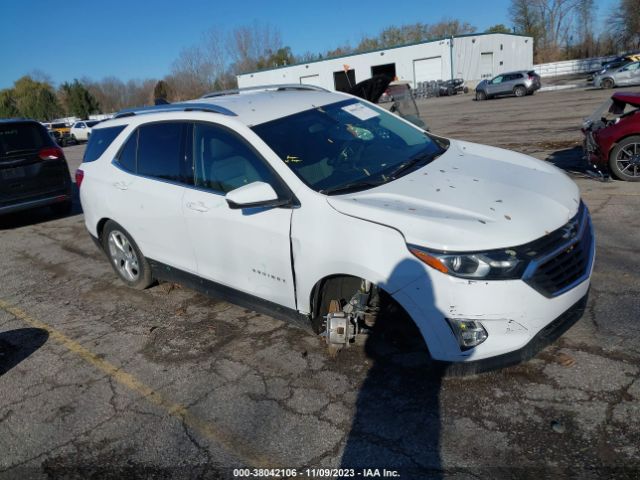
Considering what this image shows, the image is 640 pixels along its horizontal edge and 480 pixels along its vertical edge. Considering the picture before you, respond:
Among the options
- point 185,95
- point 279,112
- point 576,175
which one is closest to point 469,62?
point 185,95

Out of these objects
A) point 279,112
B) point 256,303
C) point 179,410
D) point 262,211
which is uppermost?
point 279,112

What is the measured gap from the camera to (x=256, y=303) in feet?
12.5

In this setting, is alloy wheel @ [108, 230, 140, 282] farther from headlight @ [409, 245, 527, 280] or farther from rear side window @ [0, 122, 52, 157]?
rear side window @ [0, 122, 52, 157]

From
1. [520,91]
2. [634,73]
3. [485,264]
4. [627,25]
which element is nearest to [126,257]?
[485,264]

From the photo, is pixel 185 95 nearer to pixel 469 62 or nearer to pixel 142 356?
pixel 469 62

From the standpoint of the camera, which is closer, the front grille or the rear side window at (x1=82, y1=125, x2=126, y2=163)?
the front grille

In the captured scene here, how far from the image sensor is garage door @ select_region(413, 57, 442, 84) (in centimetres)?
5261

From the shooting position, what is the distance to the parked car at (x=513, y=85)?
103 feet

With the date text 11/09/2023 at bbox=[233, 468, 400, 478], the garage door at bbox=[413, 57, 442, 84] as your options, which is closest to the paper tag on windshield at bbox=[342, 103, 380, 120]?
the date text 11/09/2023 at bbox=[233, 468, 400, 478]

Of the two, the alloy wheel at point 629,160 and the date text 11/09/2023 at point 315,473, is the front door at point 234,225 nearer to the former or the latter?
the date text 11/09/2023 at point 315,473

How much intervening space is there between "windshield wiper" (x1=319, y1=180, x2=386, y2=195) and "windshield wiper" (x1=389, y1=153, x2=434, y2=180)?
0.19m

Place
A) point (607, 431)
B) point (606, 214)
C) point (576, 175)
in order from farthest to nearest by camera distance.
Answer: point (576, 175) < point (606, 214) < point (607, 431)

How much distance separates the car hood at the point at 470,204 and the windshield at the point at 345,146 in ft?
0.73

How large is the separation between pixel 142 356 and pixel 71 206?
765 cm
